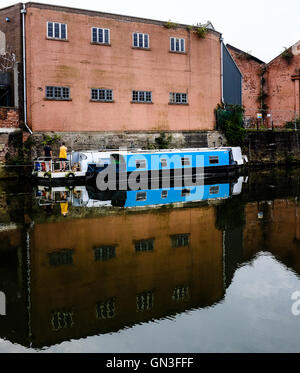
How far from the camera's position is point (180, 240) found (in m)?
9.55

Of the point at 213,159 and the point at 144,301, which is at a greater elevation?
the point at 213,159

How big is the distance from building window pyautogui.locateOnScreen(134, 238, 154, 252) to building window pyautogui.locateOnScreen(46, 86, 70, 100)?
635 inches

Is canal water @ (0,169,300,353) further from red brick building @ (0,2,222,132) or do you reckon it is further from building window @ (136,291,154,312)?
red brick building @ (0,2,222,132)

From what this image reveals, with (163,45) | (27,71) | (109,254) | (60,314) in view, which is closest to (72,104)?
(27,71)

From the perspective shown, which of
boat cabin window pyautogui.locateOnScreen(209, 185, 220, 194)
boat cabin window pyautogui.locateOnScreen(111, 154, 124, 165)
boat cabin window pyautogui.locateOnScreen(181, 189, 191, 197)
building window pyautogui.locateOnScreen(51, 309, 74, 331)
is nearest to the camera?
building window pyautogui.locateOnScreen(51, 309, 74, 331)

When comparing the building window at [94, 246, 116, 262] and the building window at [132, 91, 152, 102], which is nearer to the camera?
the building window at [94, 246, 116, 262]

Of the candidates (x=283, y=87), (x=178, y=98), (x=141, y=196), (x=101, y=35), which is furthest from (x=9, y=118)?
(x=283, y=87)

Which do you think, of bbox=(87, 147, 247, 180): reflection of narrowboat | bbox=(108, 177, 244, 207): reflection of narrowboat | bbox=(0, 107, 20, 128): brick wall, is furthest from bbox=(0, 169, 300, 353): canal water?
bbox=(0, 107, 20, 128): brick wall

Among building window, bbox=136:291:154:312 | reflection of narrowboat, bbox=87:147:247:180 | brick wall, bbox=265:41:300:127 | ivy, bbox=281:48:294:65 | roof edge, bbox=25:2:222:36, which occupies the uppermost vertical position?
ivy, bbox=281:48:294:65

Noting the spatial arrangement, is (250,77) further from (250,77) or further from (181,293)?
(181,293)

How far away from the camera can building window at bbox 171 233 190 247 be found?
9233 millimetres

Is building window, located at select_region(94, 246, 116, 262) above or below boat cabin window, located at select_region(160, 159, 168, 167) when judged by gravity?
below

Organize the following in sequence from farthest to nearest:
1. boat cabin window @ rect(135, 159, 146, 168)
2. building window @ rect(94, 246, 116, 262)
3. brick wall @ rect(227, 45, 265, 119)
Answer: brick wall @ rect(227, 45, 265, 119)
boat cabin window @ rect(135, 159, 146, 168)
building window @ rect(94, 246, 116, 262)

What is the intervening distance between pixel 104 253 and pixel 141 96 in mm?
18918
